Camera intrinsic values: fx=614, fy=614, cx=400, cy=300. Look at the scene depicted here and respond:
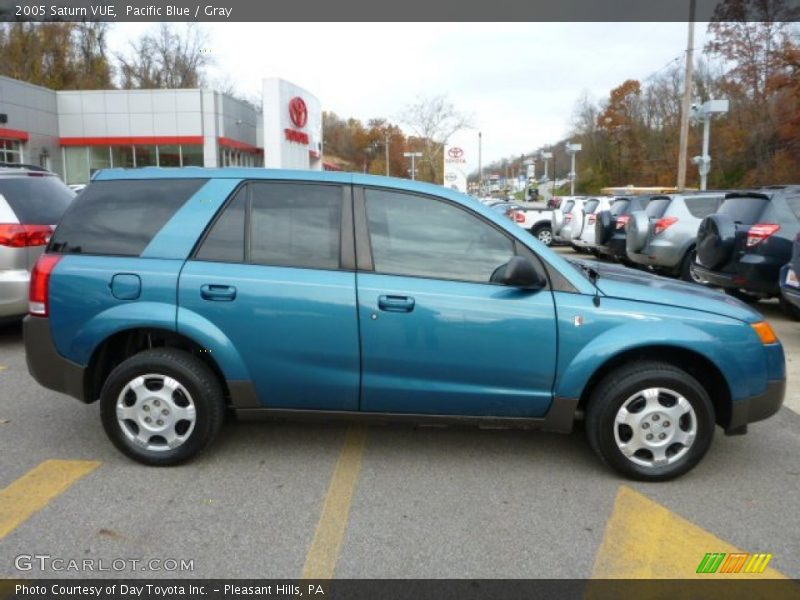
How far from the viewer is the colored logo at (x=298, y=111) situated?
3450 cm

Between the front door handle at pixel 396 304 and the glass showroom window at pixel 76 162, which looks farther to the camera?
the glass showroom window at pixel 76 162

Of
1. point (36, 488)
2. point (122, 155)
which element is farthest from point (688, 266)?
point (122, 155)

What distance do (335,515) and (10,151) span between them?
32.9 metres

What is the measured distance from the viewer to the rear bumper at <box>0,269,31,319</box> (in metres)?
5.92

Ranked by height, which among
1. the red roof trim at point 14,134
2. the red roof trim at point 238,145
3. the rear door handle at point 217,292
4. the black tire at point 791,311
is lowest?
the black tire at point 791,311

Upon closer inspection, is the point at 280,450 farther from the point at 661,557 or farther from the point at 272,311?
the point at 661,557

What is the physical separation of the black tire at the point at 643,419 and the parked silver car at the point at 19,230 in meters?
5.45

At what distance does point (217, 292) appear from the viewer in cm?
342

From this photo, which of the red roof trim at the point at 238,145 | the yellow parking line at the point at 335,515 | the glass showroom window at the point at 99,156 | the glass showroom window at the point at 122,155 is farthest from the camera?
the red roof trim at the point at 238,145

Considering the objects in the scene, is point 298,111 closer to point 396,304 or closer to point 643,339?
point 396,304

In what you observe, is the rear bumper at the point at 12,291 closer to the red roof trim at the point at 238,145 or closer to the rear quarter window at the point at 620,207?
the rear quarter window at the point at 620,207

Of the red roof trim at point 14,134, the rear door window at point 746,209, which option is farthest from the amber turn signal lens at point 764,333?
the red roof trim at point 14,134

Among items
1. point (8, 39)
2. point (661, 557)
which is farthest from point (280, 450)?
point (8, 39)

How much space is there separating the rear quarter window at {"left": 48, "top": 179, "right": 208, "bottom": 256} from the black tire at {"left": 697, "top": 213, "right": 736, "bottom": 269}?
625 centimetres
